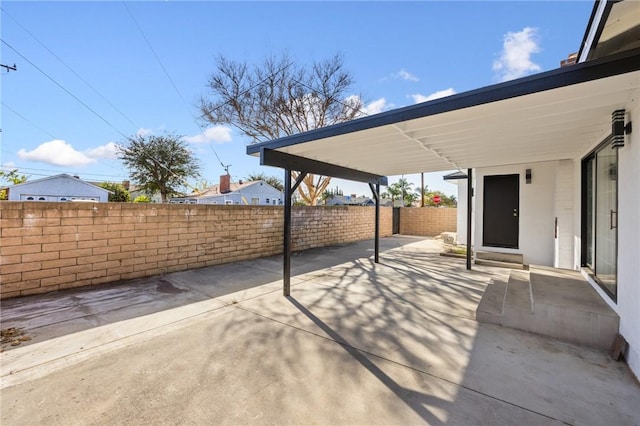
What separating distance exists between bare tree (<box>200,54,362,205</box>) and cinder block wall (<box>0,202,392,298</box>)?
606cm

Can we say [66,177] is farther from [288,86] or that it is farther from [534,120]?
[534,120]

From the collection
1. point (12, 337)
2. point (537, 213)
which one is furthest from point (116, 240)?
point (537, 213)

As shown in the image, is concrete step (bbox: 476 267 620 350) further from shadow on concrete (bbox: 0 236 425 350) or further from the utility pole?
the utility pole

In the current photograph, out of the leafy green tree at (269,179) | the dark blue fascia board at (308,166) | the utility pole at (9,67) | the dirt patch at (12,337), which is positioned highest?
the utility pole at (9,67)

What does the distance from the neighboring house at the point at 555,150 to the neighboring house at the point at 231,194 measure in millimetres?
17074

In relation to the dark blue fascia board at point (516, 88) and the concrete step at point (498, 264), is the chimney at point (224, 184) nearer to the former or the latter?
the concrete step at point (498, 264)

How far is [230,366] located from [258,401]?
0.56 m

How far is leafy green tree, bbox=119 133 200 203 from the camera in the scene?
16.3 metres

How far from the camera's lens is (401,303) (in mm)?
4023

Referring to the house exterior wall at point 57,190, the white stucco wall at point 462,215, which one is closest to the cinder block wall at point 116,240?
the white stucco wall at point 462,215

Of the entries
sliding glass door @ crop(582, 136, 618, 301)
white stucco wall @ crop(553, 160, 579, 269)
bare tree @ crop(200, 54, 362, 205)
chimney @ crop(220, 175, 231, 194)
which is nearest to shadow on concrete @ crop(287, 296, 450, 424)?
sliding glass door @ crop(582, 136, 618, 301)

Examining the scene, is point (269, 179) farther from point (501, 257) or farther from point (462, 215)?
point (501, 257)

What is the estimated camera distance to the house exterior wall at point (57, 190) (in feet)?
54.9

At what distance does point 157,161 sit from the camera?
16.7 meters
